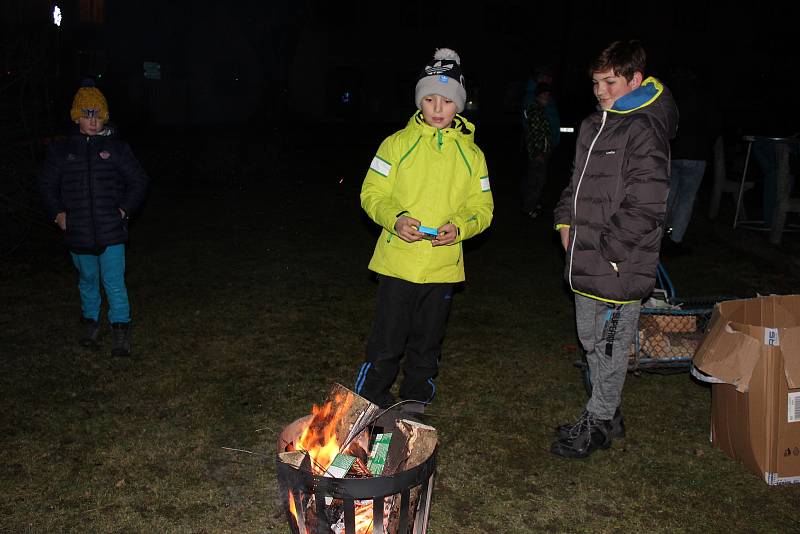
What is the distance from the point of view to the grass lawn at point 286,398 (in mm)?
3898

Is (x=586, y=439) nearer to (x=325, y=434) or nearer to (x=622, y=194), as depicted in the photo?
(x=622, y=194)

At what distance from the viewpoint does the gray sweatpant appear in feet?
13.7

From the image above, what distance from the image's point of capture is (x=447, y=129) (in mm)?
4262

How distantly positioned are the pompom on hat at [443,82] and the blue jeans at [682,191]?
5.66 m

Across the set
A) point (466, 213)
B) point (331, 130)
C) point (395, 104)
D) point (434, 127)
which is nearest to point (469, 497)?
point (466, 213)

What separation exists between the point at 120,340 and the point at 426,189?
2.96 meters

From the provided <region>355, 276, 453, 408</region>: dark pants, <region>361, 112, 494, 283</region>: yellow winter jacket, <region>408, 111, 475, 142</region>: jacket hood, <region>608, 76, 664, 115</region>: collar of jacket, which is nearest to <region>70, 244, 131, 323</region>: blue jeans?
<region>355, 276, 453, 408</region>: dark pants

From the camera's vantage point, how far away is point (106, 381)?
17.5ft

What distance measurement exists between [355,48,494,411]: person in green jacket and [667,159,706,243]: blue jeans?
5.57m

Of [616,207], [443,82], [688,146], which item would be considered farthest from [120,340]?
[688,146]

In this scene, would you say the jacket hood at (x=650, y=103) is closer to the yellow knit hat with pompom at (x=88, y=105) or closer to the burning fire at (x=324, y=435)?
A: the burning fire at (x=324, y=435)

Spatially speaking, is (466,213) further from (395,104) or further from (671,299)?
(395,104)

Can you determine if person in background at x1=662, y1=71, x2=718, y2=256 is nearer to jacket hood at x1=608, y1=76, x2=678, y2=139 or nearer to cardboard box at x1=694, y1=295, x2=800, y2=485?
cardboard box at x1=694, y1=295, x2=800, y2=485

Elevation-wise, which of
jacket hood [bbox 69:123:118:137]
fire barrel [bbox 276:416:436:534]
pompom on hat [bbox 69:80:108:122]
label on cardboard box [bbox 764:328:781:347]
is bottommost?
fire barrel [bbox 276:416:436:534]
